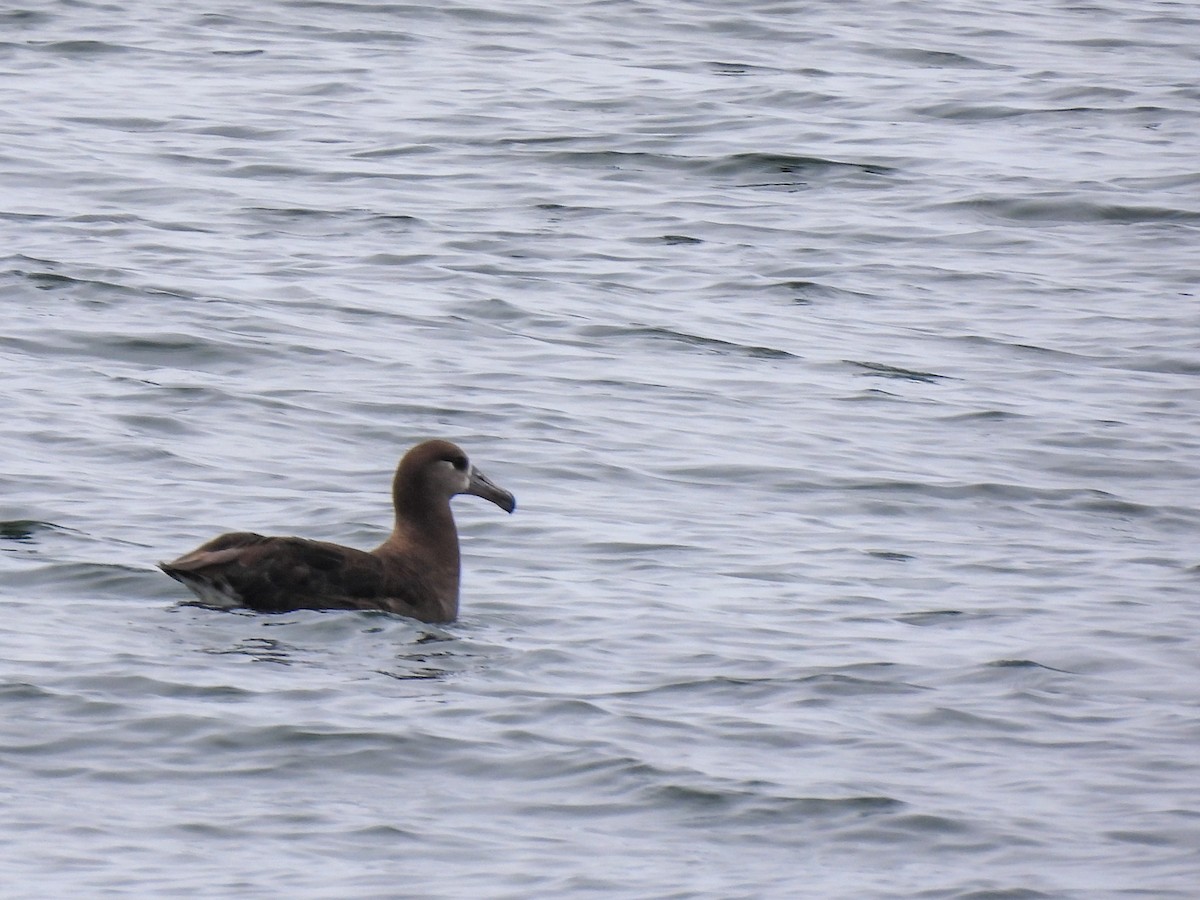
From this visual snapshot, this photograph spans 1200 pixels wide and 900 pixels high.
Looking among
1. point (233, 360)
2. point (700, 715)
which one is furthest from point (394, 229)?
point (700, 715)

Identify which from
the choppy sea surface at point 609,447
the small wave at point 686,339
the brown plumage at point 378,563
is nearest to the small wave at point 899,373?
the choppy sea surface at point 609,447

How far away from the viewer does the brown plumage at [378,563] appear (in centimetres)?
1005

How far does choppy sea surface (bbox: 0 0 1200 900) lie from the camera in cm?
818

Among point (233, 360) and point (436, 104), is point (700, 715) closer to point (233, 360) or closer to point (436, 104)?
point (233, 360)

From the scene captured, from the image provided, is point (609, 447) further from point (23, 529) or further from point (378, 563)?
point (23, 529)

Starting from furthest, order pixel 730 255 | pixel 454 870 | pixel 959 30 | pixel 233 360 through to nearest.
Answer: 1. pixel 959 30
2. pixel 730 255
3. pixel 233 360
4. pixel 454 870

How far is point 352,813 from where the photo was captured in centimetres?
806

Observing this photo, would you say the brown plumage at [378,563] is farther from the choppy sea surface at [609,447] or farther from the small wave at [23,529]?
the small wave at [23,529]

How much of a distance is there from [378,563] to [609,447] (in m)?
2.95

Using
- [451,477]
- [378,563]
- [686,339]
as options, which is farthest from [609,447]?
[378,563]

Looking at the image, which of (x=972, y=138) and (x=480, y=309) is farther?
(x=972, y=138)

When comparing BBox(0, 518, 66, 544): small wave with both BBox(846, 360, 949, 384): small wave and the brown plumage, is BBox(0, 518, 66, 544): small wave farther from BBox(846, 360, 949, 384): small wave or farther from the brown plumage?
BBox(846, 360, 949, 384): small wave

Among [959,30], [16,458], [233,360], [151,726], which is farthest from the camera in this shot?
[959,30]

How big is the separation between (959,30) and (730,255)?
9.91 meters
